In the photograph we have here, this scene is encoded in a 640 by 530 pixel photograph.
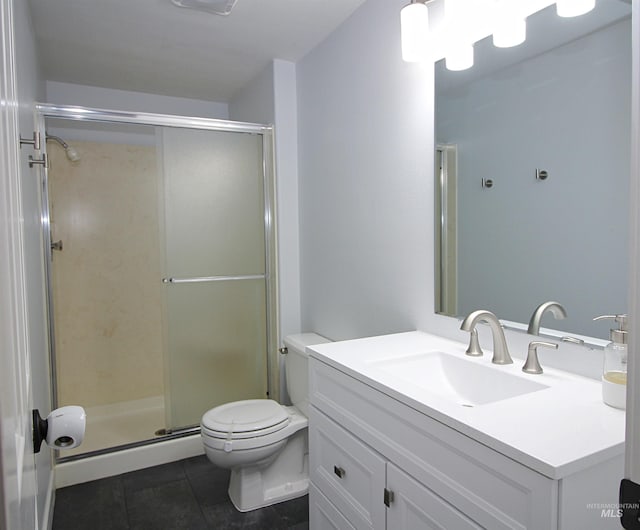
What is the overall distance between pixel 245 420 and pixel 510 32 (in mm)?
1875

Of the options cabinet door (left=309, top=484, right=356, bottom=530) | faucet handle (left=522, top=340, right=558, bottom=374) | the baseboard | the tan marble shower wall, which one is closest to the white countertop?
faucet handle (left=522, top=340, right=558, bottom=374)

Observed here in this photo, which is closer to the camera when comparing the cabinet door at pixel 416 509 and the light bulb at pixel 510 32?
the cabinet door at pixel 416 509

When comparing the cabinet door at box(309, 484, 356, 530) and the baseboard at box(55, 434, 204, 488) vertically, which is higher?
the cabinet door at box(309, 484, 356, 530)

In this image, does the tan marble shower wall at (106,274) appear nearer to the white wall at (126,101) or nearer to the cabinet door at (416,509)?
the white wall at (126,101)

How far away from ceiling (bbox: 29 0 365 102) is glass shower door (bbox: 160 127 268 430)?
1.56ft

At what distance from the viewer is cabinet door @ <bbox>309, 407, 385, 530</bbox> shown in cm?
123

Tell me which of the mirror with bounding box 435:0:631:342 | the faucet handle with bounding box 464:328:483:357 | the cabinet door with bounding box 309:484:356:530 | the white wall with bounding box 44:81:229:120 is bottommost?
the cabinet door with bounding box 309:484:356:530

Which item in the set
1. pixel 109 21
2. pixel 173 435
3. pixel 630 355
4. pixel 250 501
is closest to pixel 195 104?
pixel 109 21

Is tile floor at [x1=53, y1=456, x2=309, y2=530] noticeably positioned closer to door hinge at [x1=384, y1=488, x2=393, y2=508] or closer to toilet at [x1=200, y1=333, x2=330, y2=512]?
toilet at [x1=200, y1=333, x2=330, y2=512]

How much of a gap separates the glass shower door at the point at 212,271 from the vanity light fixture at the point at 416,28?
132cm

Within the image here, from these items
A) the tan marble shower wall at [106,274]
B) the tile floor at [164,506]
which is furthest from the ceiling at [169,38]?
the tile floor at [164,506]

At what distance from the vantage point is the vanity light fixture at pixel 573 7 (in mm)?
1194

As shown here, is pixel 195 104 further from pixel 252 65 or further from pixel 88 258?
pixel 88 258

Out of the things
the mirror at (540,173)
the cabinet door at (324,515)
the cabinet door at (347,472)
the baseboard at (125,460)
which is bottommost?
the baseboard at (125,460)
